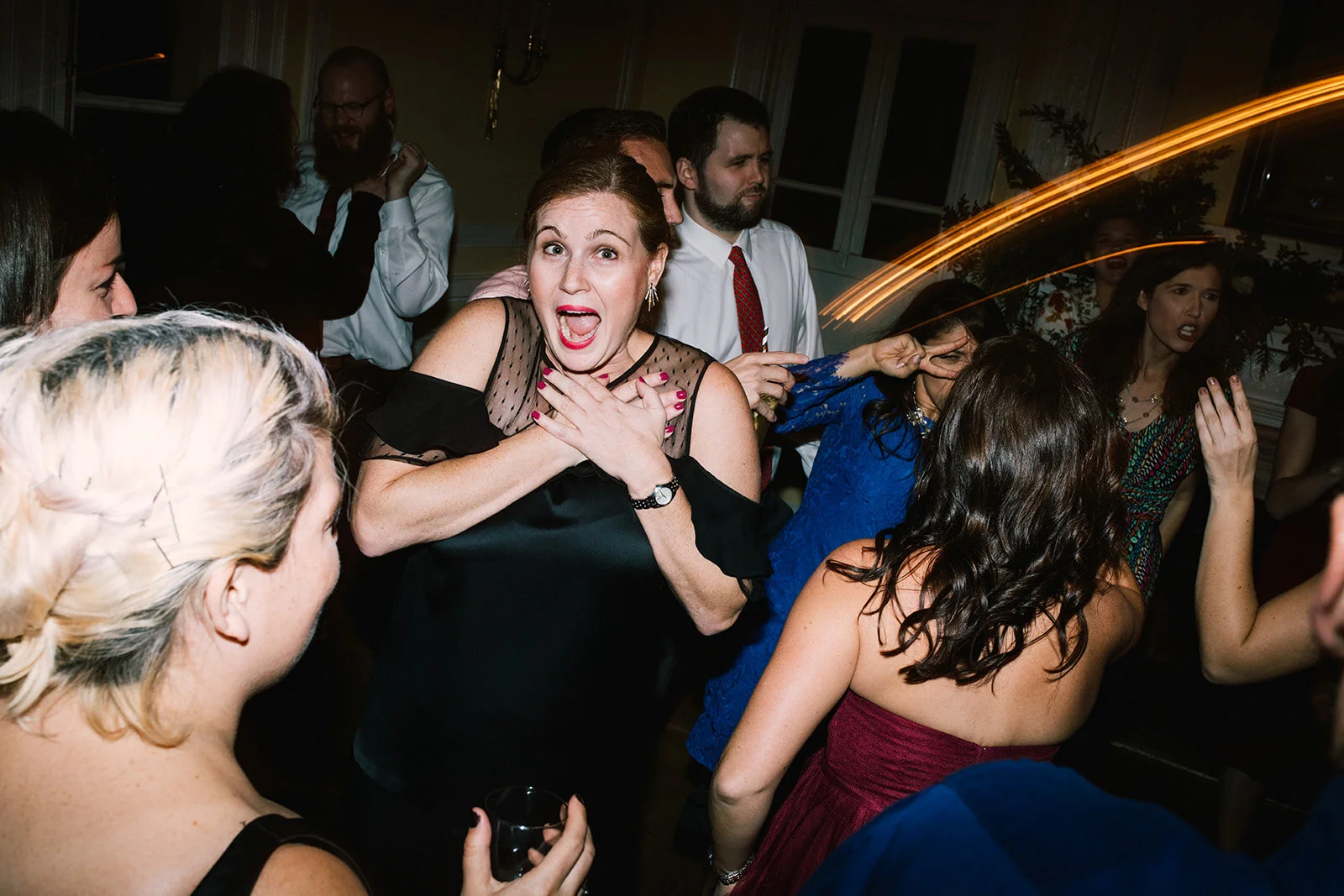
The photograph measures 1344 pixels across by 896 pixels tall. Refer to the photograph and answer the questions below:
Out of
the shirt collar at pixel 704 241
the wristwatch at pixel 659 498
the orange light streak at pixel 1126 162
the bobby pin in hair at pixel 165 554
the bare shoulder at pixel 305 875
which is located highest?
the orange light streak at pixel 1126 162

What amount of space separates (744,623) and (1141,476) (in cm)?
143

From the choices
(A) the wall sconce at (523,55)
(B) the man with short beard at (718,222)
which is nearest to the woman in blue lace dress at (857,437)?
(B) the man with short beard at (718,222)

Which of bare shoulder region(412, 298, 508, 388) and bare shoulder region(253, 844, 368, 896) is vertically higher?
bare shoulder region(412, 298, 508, 388)

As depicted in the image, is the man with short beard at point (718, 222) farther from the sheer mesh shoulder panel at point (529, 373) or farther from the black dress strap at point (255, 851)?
the black dress strap at point (255, 851)

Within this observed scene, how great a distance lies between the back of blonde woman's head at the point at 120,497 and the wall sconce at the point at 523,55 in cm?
A: 540

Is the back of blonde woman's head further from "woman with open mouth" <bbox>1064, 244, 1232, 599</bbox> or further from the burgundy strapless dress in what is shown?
"woman with open mouth" <bbox>1064, 244, 1232, 599</bbox>

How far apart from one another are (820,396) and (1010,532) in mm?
1137

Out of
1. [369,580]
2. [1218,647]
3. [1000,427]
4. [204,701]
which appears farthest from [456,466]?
[369,580]

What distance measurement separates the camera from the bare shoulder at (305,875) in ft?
2.88

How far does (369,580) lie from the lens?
14.1 feet

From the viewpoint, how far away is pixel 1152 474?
3.09 m

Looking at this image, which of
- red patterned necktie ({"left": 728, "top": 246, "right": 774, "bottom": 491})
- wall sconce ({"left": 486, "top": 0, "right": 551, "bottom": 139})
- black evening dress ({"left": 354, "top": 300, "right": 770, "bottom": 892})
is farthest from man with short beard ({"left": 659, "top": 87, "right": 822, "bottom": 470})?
wall sconce ({"left": 486, "top": 0, "right": 551, "bottom": 139})

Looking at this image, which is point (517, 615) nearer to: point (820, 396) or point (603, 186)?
point (603, 186)

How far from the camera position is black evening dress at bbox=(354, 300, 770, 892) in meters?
1.76
